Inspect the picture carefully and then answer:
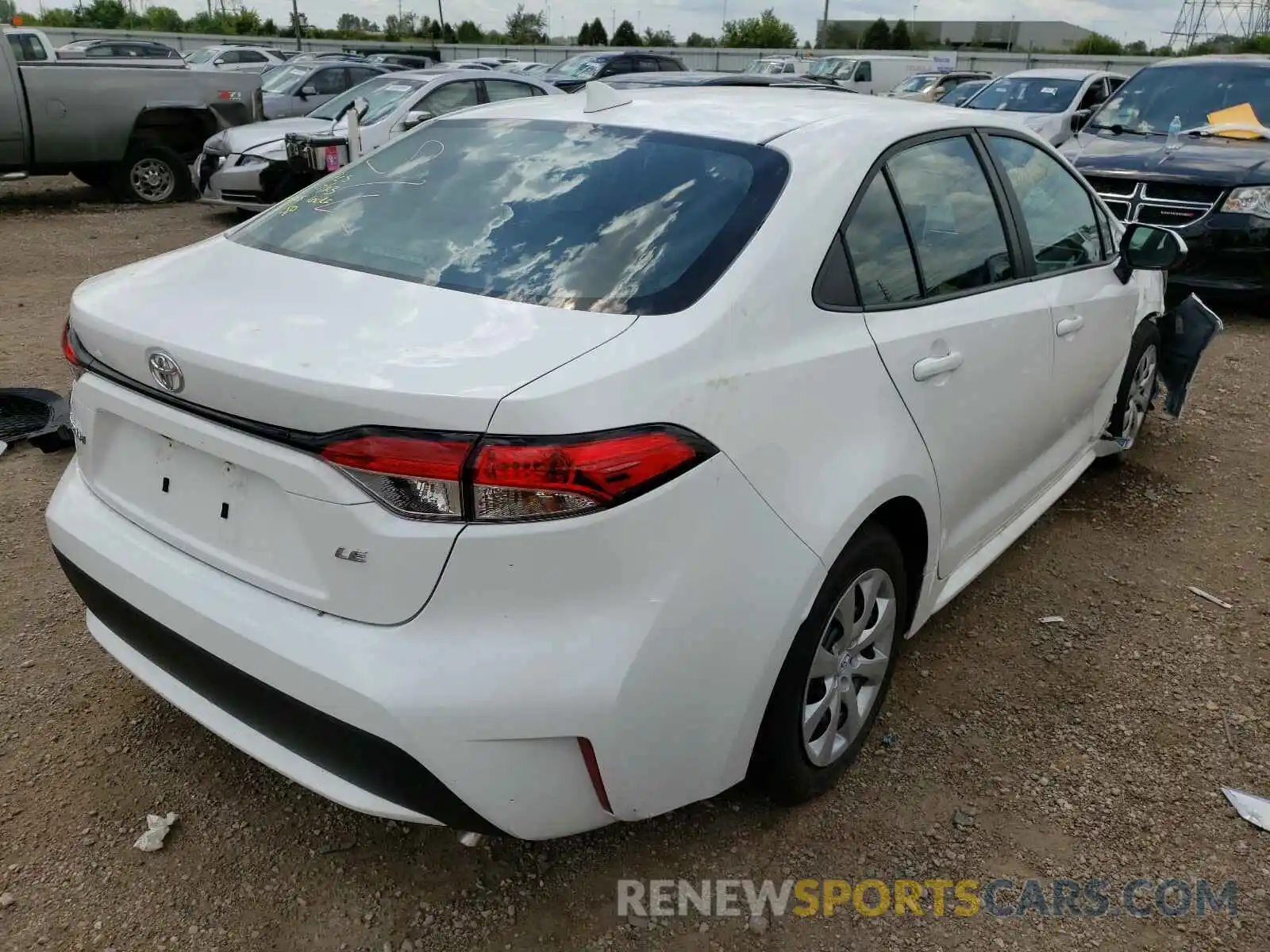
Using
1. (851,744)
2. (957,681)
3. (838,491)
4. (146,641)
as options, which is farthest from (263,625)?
(957,681)

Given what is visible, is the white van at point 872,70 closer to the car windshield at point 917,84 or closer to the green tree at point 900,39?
the car windshield at point 917,84

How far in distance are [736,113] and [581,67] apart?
17.2 meters

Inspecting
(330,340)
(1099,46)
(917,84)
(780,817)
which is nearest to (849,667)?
(780,817)

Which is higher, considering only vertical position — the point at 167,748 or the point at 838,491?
the point at 838,491

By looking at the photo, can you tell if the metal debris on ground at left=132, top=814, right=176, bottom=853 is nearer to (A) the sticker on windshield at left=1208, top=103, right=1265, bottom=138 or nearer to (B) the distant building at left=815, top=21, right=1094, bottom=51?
(A) the sticker on windshield at left=1208, top=103, right=1265, bottom=138

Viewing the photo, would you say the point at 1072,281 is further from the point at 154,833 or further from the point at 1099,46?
the point at 1099,46

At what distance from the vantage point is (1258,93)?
Result: 819 centimetres

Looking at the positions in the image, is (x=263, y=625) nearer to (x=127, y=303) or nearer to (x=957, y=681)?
(x=127, y=303)

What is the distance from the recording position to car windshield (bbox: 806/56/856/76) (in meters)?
25.4

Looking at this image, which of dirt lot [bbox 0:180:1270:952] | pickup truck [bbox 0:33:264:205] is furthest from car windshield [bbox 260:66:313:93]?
dirt lot [bbox 0:180:1270:952]

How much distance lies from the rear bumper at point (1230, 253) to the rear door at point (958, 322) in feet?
15.7

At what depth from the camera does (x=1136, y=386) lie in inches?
174

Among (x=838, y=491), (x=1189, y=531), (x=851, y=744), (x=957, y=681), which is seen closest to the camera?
Answer: (x=838, y=491)

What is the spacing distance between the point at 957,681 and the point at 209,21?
6688 cm
